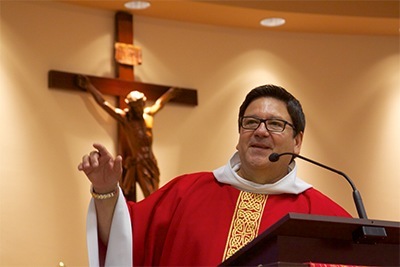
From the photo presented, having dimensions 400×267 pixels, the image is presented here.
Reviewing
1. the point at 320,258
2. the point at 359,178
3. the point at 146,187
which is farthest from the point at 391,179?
the point at 320,258

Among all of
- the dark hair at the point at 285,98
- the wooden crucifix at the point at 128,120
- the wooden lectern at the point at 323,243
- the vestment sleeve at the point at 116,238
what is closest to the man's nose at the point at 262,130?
the dark hair at the point at 285,98

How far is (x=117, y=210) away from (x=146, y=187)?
12.7ft

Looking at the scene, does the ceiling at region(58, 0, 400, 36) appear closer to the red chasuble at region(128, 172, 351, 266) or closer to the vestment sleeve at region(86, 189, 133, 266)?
the red chasuble at region(128, 172, 351, 266)

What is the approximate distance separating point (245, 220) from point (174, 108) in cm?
429

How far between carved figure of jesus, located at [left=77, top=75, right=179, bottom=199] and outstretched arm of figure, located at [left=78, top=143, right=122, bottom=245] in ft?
12.7

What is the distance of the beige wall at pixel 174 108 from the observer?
7.35 meters

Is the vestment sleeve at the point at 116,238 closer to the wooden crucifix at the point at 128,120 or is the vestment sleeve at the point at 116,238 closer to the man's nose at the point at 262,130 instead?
the man's nose at the point at 262,130

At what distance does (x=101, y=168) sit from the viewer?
132 inches

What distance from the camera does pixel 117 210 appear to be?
3.58 meters

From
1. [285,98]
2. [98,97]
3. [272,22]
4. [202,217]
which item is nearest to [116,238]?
[202,217]

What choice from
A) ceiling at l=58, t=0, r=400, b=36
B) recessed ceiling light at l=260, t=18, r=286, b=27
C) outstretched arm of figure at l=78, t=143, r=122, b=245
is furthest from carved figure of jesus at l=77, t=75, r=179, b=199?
outstretched arm of figure at l=78, t=143, r=122, b=245

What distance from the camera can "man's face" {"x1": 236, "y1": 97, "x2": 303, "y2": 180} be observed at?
3.97 meters

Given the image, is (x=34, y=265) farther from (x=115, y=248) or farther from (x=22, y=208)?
(x=115, y=248)

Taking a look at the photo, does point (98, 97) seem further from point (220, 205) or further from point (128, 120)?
point (220, 205)
